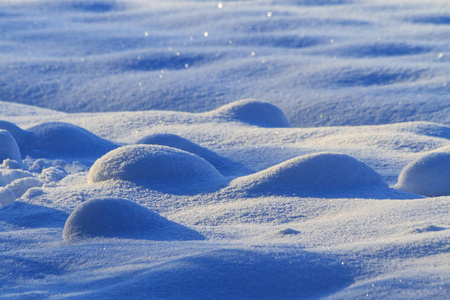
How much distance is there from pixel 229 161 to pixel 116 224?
1.50m

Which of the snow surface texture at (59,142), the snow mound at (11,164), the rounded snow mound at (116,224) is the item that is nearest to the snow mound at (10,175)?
the snow mound at (11,164)

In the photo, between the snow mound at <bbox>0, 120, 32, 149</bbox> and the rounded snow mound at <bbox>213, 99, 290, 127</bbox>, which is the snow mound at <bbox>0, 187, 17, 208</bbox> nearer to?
the snow mound at <bbox>0, 120, 32, 149</bbox>

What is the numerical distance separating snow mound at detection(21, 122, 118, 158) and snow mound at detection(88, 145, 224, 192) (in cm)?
92

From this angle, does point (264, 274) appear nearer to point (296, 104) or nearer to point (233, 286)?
point (233, 286)

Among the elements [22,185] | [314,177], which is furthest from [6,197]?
[314,177]

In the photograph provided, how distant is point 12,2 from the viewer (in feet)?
38.1

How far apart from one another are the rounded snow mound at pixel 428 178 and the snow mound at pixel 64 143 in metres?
1.96

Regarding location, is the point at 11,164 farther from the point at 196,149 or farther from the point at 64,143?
the point at 196,149

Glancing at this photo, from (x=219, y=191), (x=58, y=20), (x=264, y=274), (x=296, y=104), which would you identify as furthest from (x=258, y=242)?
(x=58, y=20)

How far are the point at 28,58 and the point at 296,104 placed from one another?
150 inches

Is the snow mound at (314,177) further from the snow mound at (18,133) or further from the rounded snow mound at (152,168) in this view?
the snow mound at (18,133)

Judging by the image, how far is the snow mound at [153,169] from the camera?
2824 millimetres

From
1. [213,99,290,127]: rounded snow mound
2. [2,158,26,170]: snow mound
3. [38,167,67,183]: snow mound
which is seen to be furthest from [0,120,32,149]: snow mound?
[213,99,290,127]: rounded snow mound

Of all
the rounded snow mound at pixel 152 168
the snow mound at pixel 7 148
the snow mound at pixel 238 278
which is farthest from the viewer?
the snow mound at pixel 7 148
